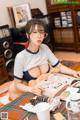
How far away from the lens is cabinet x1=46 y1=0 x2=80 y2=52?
3.84 metres

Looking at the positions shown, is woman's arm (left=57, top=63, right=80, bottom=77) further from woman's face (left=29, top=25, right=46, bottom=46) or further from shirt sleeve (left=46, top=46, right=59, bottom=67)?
woman's face (left=29, top=25, right=46, bottom=46)

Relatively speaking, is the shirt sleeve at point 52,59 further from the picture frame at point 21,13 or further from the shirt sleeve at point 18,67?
the picture frame at point 21,13

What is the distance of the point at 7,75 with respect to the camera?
10.2 ft

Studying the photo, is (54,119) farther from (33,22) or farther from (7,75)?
(7,75)

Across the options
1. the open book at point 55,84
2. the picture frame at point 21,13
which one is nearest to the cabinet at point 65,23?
the picture frame at point 21,13

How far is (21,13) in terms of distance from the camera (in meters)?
3.66

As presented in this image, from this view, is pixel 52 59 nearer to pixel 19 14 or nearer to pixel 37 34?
pixel 37 34

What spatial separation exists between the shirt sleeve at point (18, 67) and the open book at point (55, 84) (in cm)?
28

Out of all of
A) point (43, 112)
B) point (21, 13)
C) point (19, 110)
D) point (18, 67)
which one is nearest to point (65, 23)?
point (21, 13)

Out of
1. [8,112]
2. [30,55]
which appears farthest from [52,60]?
[8,112]

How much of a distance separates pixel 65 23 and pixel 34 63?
2525mm

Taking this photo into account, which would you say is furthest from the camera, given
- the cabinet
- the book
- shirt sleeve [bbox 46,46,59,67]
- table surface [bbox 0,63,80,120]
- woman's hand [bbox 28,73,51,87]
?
the cabinet

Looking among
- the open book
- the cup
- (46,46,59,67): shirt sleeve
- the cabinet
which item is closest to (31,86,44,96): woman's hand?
the open book

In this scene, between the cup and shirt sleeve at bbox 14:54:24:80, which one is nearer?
the cup
